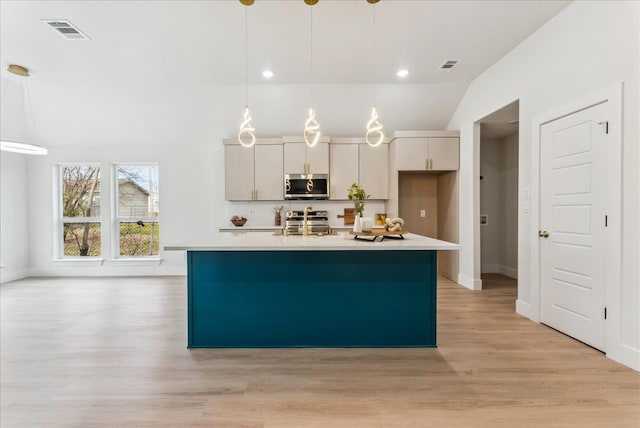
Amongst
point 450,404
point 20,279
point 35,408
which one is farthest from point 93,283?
point 450,404

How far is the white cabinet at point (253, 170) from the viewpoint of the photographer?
5.54 metres

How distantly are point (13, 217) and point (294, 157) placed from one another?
5051mm

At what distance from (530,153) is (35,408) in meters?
4.69

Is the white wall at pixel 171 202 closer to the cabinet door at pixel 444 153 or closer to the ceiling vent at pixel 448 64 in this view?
the cabinet door at pixel 444 153

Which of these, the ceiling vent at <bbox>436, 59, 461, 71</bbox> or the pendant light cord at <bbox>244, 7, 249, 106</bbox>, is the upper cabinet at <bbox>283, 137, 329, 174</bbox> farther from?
the ceiling vent at <bbox>436, 59, 461, 71</bbox>

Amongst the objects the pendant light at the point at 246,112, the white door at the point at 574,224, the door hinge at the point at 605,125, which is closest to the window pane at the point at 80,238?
the pendant light at the point at 246,112

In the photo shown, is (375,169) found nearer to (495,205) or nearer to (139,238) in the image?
(495,205)

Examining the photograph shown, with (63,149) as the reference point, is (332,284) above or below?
below

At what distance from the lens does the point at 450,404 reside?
199 centimetres

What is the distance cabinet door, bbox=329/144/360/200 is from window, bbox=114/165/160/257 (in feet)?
11.0

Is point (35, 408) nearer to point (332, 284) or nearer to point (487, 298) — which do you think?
point (332, 284)

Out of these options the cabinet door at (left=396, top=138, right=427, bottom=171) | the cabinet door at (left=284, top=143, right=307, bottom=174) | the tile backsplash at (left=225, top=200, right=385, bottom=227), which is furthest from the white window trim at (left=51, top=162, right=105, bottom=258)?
the cabinet door at (left=396, top=138, right=427, bottom=171)

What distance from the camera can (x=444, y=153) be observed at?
5.23 meters

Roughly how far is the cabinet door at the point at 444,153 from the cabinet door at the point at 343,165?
4.07ft
